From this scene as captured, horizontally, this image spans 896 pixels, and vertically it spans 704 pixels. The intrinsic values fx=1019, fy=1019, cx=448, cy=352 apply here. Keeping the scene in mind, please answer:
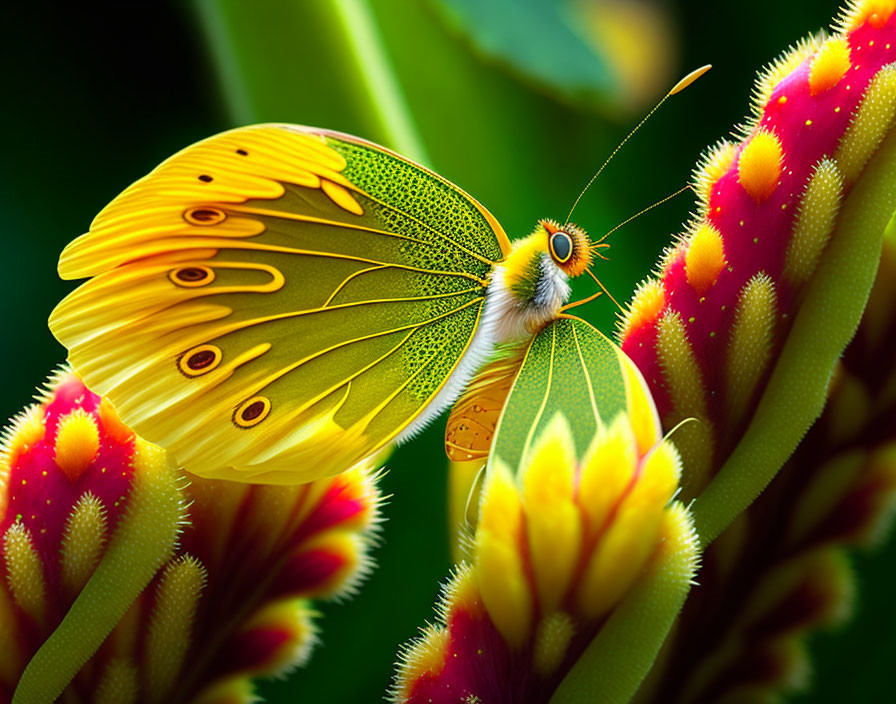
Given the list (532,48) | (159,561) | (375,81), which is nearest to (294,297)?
(159,561)

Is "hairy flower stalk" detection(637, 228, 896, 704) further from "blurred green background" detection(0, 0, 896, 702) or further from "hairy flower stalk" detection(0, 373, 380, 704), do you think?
"blurred green background" detection(0, 0, 896, 702)

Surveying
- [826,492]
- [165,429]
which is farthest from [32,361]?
[826,492]

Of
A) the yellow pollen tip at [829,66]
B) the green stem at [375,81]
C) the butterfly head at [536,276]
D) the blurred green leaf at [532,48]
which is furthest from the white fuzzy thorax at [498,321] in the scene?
the blurred green leaf at [532,48]

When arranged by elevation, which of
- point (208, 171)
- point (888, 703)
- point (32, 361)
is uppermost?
point (208, 171)

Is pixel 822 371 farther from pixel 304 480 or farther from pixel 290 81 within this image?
pixel 290 81

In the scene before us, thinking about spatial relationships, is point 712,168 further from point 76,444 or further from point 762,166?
point 76,444
